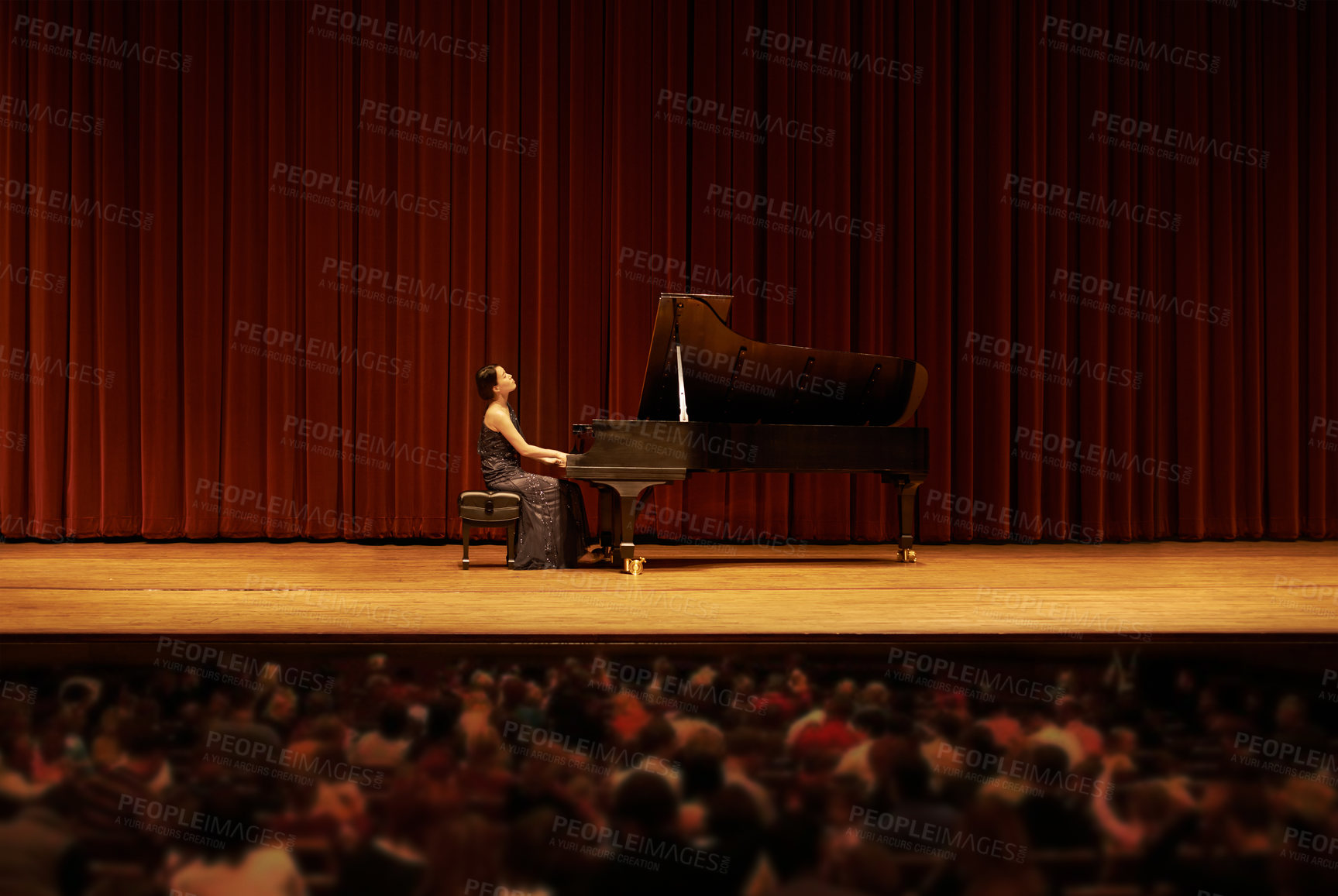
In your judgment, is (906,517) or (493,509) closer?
(493,509)

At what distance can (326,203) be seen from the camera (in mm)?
6027

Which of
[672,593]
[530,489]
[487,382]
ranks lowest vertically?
[672,593]

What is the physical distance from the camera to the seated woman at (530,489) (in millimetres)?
4852

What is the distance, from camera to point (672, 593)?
400 centimetres

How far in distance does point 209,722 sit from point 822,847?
1498 mm

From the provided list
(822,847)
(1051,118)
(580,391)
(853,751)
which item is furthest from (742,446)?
(1051,118)

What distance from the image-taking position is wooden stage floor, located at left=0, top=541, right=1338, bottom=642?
311 centimetres

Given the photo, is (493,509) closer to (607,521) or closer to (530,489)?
(530,489)

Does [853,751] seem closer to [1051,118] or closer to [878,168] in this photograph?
[878,168]

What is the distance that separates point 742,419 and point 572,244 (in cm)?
174

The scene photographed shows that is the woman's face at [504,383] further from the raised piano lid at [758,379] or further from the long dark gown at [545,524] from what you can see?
the raised piano lid at [758,379]

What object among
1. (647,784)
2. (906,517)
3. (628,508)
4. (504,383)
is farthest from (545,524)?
(647,784)

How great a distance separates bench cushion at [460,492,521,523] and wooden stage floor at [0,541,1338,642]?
243 mm

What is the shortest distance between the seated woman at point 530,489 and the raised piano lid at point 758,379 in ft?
1.79
